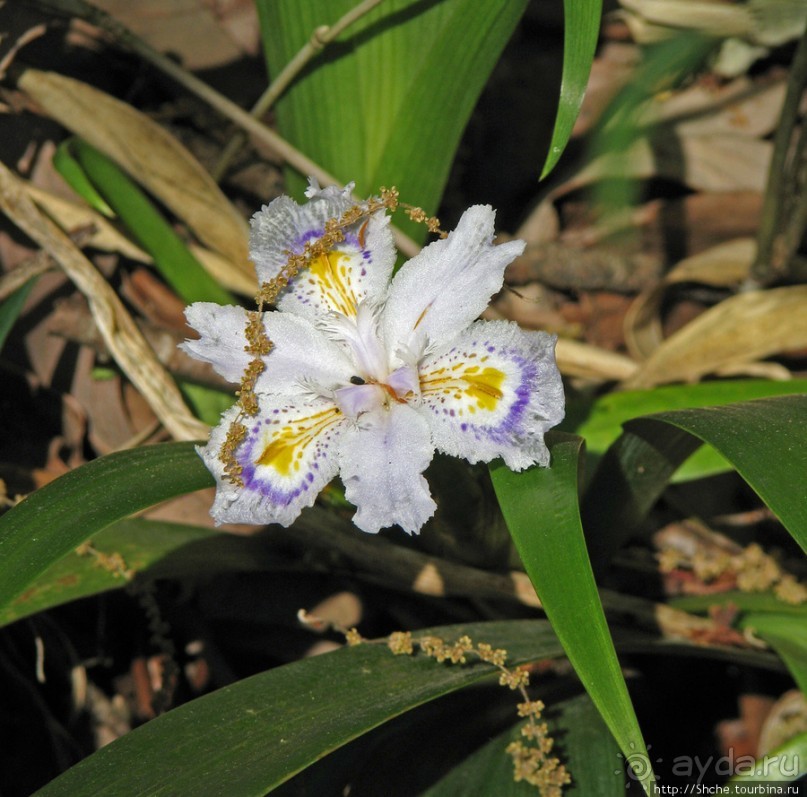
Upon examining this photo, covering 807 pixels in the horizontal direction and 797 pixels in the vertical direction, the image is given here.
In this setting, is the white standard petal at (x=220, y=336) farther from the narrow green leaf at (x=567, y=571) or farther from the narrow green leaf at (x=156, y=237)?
the narrow green leaf at (x=156, y=237)

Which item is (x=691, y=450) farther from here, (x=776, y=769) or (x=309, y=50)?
(x=309, y=50)

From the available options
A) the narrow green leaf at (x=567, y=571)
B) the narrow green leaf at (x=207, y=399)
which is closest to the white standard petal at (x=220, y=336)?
the narrow green leaf at (x=567, y=571)

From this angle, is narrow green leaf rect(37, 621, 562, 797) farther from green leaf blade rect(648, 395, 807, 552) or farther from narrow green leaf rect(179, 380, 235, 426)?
narrow green leaf rect(179, 380, 235, 426)

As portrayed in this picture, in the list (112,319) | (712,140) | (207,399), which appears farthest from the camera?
(712,140)

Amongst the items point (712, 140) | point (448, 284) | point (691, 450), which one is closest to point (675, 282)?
point (712, 140)

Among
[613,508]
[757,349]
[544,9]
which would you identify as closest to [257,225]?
[613,508]

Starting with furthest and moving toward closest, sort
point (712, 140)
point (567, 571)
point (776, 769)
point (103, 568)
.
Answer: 1. point (712, 140)
2. point (103, 568)
3. point (776, 769)
4. point (567, 571)

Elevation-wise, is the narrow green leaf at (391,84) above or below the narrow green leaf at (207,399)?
above

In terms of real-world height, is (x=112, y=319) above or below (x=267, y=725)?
above
